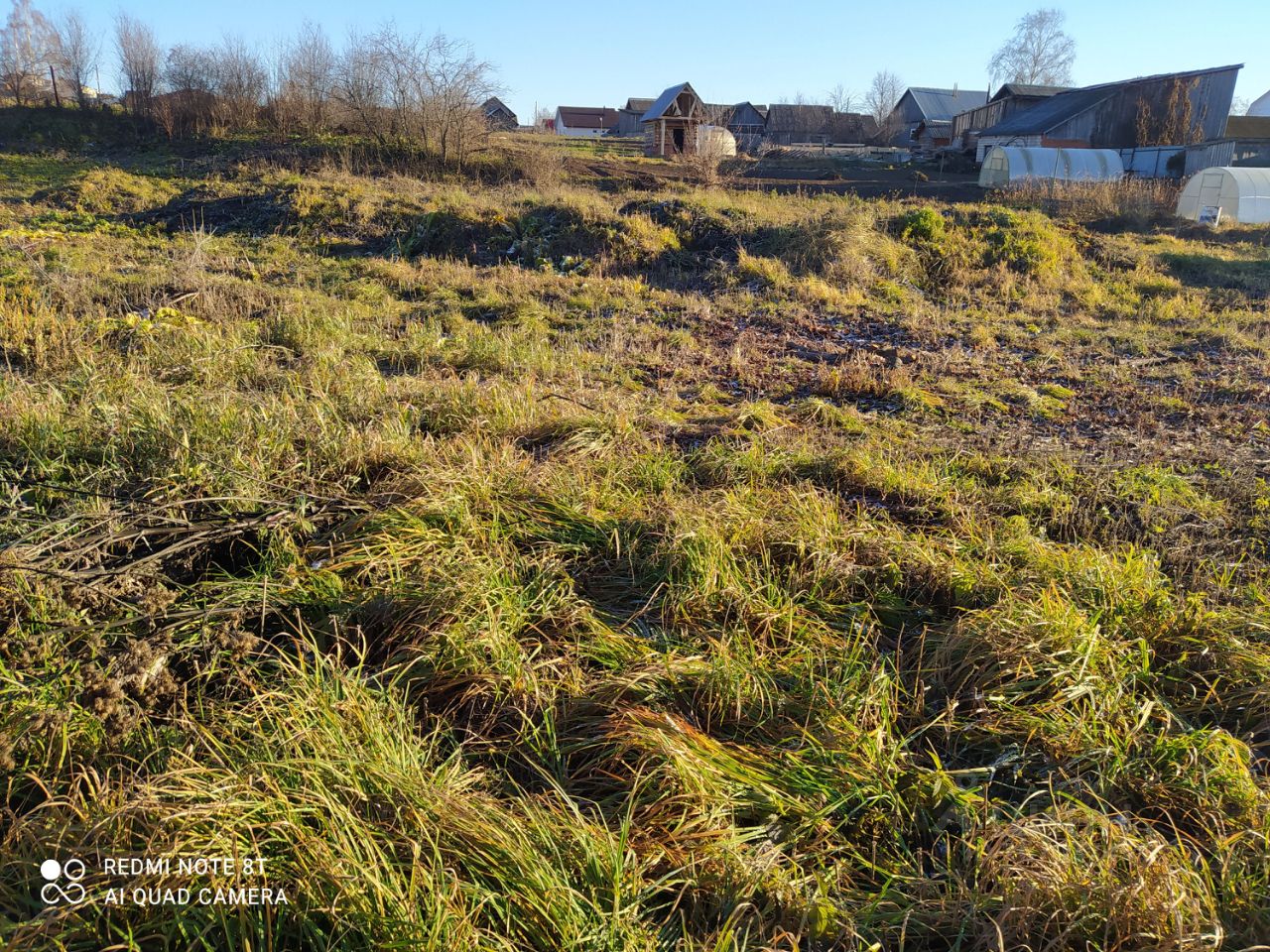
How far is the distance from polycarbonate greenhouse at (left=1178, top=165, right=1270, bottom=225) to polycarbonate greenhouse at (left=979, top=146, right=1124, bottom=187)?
6.99m

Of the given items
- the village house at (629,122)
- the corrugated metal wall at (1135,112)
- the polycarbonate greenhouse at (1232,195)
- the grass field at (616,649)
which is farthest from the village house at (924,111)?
the grass field at (616,649)

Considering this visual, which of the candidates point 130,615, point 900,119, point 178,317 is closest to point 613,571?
point 130,615

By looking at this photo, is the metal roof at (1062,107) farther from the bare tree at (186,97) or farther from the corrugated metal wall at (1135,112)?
the bare tree at (186,97)

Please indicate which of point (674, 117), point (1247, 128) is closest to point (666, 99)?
point (674, 117)

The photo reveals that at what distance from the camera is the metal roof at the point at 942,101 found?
4959 cm

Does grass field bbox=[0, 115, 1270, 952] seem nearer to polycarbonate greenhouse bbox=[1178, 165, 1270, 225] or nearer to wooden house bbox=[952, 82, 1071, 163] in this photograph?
polycarbonate greenhouse bbox=[1178, 165, 1270, 225]

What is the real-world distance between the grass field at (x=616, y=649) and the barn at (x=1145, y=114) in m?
31.9

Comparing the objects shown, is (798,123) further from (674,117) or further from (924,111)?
(674,117)

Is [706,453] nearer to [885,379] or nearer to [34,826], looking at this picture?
[885,379]

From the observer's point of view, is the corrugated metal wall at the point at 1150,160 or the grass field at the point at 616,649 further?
the corrugated metal wall at the point at 1150,160

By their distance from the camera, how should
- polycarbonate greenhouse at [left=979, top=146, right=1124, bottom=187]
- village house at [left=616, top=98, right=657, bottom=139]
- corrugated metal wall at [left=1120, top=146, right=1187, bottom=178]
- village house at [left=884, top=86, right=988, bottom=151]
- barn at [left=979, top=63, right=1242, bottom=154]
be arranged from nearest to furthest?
polycarbonate greenhouse at [left=979, top=146, right=1124, bottom=187] < corrugated metal wall at [left=1120, top=146, right=1187, bottom=178] < barn at [left=979, top=63, right=1242, bottom=154] < village house at [left=884, top=86, right=988, bottom=151] < village house at [left=616, top=98, right=657, bottom=139]

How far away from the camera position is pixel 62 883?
1.96m

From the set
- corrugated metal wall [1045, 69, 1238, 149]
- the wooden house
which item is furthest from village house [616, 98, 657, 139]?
corrugated metal wall [1045, 69, 1238, 149]

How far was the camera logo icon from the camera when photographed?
1.91 m
